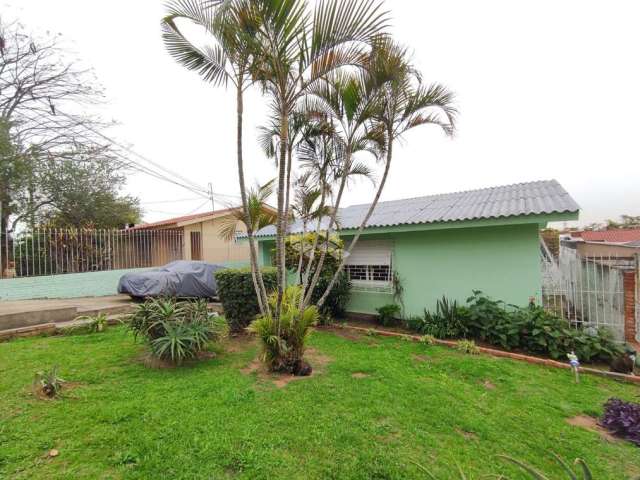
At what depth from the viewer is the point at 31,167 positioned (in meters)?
10.3

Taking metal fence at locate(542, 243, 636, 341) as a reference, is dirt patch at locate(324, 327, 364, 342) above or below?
below

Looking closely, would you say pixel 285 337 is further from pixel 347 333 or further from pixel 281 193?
pixel 347 333

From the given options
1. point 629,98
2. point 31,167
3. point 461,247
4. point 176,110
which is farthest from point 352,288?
point 31,167

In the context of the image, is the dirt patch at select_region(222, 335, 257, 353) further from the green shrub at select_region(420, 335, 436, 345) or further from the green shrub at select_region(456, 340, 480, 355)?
the green shrub at select_region(456, 340, 480, 355)

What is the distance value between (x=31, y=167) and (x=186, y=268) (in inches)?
287

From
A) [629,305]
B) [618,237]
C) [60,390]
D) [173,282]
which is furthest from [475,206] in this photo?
[618,237]

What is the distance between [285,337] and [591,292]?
596 centimetres

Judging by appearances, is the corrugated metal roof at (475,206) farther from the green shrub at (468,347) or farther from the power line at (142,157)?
the power line at (142,157)

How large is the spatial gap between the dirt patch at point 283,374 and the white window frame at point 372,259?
318cm

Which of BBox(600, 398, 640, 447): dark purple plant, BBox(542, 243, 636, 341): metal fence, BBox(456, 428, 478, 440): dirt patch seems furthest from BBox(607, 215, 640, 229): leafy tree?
BBox(456, 428, 478, 440): dirt patch

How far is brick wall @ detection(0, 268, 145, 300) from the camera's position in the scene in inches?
306

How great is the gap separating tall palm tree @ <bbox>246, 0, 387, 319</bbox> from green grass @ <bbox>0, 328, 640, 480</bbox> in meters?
1.45

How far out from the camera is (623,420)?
9.73ft

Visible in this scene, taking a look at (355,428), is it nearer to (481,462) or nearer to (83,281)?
(481,462)
